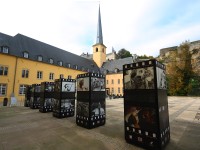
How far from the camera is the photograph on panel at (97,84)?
20.7 feet

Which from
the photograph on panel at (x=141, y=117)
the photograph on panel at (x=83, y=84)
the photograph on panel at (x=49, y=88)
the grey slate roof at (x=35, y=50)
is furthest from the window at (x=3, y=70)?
the photograph on panel at (x=141, y=117)

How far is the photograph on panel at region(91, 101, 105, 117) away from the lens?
20.0 ft

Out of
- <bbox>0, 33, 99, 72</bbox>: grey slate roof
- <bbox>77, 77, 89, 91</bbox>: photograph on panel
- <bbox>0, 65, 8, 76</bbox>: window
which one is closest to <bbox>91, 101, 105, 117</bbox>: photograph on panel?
<bbox>77, 77, 89, 91</bbox>: photograph on panel

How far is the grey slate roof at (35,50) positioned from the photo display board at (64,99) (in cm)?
1836

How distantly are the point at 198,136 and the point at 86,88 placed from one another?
16.9 ft

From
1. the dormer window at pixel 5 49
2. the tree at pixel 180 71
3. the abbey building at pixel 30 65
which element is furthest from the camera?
the tree at pixel 180 71

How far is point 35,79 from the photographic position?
80.4ft

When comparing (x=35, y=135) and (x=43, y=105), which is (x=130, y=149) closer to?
(x=35, y=135)

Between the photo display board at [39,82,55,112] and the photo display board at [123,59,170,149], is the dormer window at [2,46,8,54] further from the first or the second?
the photo display board at [123,59,170,149]

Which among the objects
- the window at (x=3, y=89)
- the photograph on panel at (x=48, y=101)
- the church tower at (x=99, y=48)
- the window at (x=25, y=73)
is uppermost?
the church tower at (x=99, y=48)

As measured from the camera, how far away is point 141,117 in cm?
395

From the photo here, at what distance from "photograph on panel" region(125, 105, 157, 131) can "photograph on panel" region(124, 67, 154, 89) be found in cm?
72

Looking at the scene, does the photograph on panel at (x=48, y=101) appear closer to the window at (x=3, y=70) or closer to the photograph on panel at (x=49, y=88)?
the photograph on panel at (x=49, y=88)

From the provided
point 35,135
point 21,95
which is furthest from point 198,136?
point 21,95
